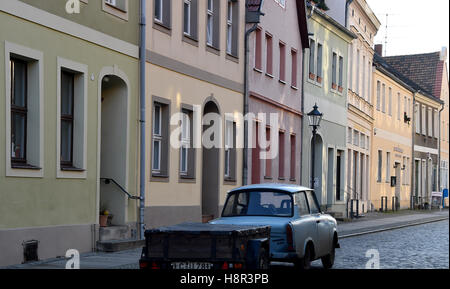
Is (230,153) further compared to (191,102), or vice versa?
(230,153)

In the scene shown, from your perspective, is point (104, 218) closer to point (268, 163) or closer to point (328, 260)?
point (328, 260)

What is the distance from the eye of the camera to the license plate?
11.6 metres

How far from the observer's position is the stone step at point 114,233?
19484mm

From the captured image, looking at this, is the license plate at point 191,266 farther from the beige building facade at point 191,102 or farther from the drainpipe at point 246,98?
the drainpipe at point 246,98

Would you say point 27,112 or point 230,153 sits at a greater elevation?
point 27,112

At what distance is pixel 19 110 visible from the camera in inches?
659

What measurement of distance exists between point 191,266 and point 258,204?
4.23 meters

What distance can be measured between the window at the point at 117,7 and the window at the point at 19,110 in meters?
3.20

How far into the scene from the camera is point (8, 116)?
52.3ft

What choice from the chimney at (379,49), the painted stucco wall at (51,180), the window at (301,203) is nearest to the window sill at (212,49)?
the painted stucco wall at (51,180)

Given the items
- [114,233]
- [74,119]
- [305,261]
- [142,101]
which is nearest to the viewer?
[305,261]

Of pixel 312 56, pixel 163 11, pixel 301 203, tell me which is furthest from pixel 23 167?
pixel 312 56

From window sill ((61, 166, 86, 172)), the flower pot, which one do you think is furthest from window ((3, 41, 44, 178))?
the flower pot
